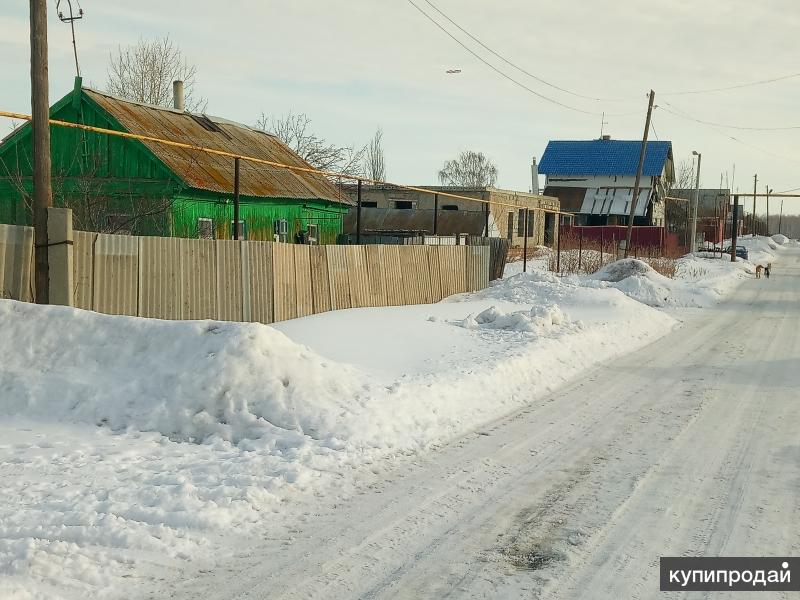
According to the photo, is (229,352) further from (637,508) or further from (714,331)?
(714,331)

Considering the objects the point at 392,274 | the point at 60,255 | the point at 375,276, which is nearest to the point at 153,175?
the point at 392,274

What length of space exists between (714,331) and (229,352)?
12947mm

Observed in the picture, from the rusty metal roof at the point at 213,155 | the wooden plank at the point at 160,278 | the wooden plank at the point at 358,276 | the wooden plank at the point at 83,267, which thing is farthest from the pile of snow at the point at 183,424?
the rusty metal roof at the point at 213,155

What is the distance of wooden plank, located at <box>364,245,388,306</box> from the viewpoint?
16375 mm

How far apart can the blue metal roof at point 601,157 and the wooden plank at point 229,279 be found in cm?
5327

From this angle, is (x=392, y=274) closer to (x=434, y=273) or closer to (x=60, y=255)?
(x=434, y=273)

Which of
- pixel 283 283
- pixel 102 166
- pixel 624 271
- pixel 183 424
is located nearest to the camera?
pixel 183 424

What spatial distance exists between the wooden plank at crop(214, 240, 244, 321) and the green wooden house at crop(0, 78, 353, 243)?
7.93 metres

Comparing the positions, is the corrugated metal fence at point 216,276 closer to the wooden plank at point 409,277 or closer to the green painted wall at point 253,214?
the wooden plank at point 409,277

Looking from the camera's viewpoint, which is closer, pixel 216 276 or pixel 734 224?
pixel 216 276

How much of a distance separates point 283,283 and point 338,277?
79.5 inches

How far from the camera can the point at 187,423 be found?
7477 mm

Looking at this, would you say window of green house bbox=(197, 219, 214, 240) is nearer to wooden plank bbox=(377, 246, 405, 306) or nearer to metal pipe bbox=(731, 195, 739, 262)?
wooden plank bbox=(377, 246, 405, 306)

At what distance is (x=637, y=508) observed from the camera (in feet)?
19.5
